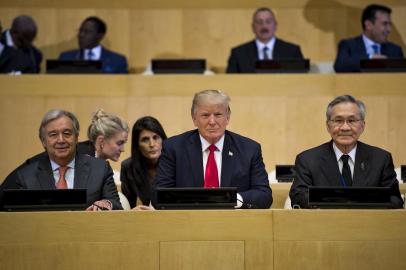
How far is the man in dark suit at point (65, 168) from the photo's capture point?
4957 mm

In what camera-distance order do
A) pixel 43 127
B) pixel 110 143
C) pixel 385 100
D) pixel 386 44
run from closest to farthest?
pixel 43 127
pixel 110 143
pixel 385 100
pixel 386 44

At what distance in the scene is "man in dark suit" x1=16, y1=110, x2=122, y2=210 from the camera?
4957 mm

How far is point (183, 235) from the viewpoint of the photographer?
4.24 meters

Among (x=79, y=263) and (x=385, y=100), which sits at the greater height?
(x=385, y=100)

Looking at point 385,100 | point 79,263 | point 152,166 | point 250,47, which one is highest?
point 250,47

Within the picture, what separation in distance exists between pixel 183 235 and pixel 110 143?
1779 mm

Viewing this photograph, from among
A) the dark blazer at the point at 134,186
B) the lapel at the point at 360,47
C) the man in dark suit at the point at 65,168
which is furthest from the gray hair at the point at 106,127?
the lapel at the point at 360,47

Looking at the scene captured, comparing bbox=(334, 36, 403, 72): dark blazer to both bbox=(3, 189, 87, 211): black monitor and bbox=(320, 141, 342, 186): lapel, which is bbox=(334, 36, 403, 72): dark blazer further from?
bbox=(3, 189, 87, 211): black monitor

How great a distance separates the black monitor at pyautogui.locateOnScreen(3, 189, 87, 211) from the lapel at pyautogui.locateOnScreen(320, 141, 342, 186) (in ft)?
4.51

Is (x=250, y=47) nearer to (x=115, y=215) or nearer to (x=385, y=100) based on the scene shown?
(x=385, y=100)

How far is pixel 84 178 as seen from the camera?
499 cm

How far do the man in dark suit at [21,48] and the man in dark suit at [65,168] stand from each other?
3.48 m

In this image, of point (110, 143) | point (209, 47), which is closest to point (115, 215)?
point (110, 143)

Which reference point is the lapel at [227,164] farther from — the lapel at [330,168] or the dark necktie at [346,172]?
the dark necktie at [346,172]
